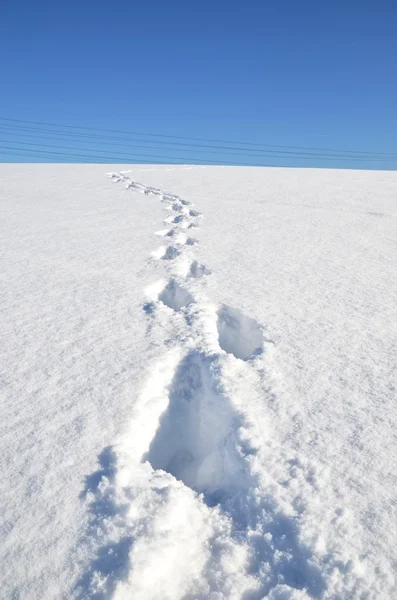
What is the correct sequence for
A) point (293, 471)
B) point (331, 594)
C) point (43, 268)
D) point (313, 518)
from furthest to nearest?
1. point (43, 268)
2. point (293, 471)
3. point (313, 518)
4. point (331, 594)

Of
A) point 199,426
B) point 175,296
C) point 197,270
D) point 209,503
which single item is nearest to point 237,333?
point 175,296

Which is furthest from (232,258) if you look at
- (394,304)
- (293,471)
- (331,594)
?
(331,594)

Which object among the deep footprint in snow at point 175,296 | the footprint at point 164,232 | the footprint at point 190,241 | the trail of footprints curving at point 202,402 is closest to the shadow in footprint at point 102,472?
the trail of footprints curving at point 202,402

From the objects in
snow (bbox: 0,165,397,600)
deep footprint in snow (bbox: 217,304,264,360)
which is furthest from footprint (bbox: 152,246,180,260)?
deep footprint in snow (bbox: 217,304,264,360)

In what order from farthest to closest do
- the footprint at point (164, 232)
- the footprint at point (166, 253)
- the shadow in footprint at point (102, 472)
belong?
1. the footprint at point (164, 232)
2. the footprint at point (166, 253)
3. the shadow in footprint at point (102, 472)

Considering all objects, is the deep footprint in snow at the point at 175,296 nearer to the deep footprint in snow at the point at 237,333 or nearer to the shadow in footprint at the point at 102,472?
the deep footprint in snow at the point at 237,333

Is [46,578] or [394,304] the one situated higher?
[394,304]

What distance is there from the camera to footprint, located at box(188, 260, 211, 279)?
3.21m

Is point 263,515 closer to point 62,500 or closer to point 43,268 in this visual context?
point 62,500

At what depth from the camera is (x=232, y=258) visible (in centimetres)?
347

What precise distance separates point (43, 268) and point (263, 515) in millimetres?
2591

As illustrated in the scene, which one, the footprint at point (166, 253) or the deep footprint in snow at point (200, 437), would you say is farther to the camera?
the footprint at point (166, 253)

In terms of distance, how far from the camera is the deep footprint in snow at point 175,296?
276 cm

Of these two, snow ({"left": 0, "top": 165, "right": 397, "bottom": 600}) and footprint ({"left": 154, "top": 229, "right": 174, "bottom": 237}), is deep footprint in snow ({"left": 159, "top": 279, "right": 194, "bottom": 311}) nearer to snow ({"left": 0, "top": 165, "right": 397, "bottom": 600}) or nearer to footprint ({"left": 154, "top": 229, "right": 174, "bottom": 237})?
snow ({"left": 0, "top": 165, "right": 397, "bottom": 600})
